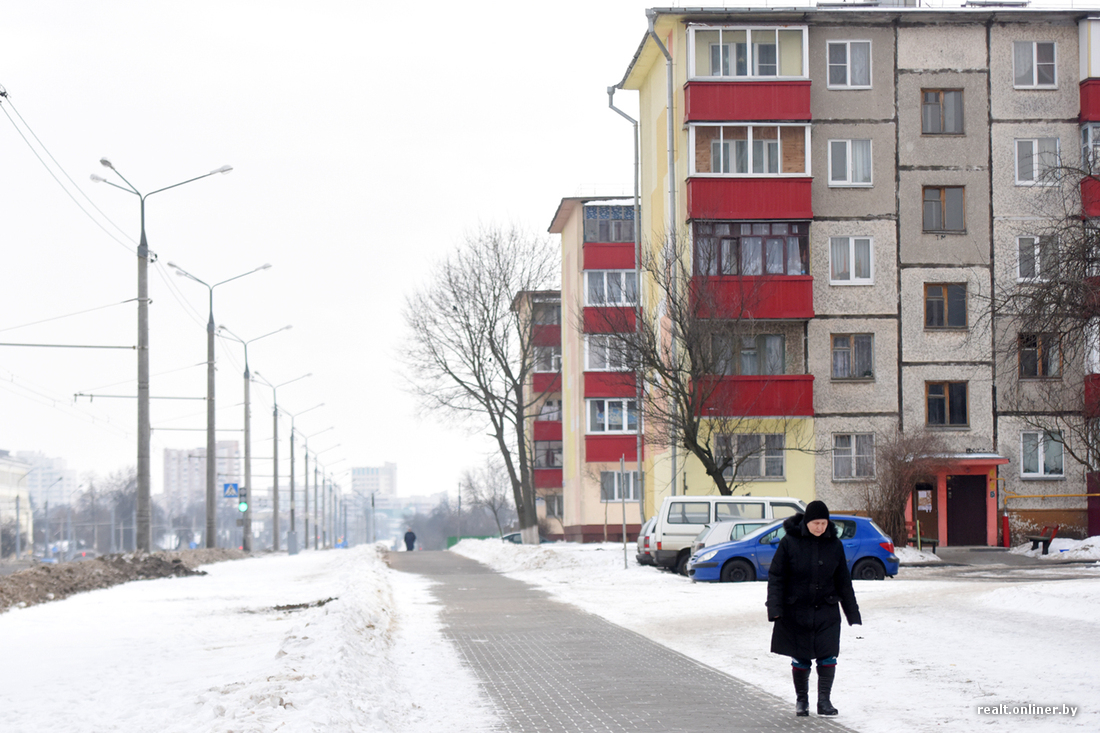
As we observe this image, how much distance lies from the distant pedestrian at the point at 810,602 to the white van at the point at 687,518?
1918cm

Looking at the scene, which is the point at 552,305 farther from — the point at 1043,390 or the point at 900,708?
the point at 900,708

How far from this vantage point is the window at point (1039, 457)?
3941cm

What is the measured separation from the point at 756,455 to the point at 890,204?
9.10 m

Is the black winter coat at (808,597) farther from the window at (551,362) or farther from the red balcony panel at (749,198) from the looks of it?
the window at (551,362)

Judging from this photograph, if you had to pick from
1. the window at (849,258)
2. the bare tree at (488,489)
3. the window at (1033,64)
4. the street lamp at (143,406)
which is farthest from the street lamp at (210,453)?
the bare tree at (488,489)

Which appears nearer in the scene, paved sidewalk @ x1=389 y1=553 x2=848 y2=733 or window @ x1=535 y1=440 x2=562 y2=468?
paved sidewalk @ x1=389 y1=553 x2=848 y2=733

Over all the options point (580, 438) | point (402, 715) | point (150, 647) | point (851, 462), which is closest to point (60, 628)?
point (150, 647)

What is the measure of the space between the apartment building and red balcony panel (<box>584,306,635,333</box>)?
194 centimetres

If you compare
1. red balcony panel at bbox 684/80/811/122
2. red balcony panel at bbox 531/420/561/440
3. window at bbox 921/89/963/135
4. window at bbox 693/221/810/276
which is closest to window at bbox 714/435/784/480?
window at bbox 693/221/810/276

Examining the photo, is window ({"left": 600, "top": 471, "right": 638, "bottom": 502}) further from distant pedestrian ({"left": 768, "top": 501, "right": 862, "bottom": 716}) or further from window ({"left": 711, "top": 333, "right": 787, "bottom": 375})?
distant pedestrian ({"left": 768, "top": 501, "right": 862, "bottom": 716})

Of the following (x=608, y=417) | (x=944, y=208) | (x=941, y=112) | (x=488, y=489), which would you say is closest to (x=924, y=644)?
(x=944, y=208)

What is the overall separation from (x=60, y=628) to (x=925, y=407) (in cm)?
2963

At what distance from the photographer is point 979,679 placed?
35.4 feet

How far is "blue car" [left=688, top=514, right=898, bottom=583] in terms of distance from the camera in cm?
2444
